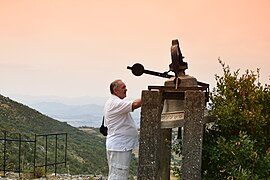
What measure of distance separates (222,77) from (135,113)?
831 millimetres

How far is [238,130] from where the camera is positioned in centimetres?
318

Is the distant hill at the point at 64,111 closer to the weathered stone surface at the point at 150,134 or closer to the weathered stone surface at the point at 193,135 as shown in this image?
the weathered stone surface at the point at 150,134

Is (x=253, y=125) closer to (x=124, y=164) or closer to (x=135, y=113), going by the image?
(x=135, y=113)

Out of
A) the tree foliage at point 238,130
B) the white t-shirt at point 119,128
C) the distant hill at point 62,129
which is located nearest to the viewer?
the tree foliage at point 238,130

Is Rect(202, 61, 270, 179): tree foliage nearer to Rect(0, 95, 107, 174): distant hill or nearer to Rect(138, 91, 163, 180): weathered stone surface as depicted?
Rect(138, 91, 163, 180): weathered stone surface

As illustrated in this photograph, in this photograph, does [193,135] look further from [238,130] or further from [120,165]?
[120,165]

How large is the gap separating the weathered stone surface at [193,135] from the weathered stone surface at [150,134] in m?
0.17

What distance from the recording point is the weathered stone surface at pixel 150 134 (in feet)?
10.3

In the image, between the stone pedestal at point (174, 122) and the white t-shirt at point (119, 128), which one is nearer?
the stone pedestal at point (174, 122)

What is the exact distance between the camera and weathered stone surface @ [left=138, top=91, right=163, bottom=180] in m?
3.14

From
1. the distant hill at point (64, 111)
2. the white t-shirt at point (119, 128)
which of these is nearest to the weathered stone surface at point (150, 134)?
the white t-shirt at point (119, 128)

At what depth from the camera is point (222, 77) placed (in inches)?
130

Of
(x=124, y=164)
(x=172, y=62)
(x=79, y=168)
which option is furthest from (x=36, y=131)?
(x=172, y=62)

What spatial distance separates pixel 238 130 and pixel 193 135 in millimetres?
307
